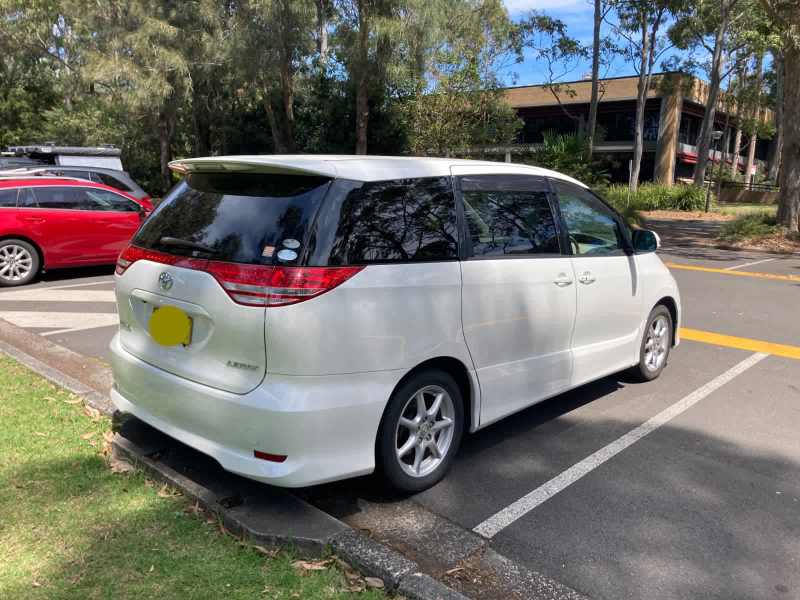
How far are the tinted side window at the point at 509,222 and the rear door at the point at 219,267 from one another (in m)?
1.04

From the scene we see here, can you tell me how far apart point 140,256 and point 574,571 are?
9.11 ft

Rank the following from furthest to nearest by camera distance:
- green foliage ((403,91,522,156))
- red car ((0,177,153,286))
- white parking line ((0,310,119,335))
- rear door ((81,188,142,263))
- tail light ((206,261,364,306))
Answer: green foliage ((403,91,522,156)) < rear door ((81,188,142,263)) < red car ((0,177,153,286)) < white parking line ((0,310,119,335)) < tail light ((206,261,364,306))

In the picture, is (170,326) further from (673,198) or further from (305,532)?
(673,198)

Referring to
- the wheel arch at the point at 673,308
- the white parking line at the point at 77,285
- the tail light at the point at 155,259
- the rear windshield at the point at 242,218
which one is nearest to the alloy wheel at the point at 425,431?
the rear windshield at the point at 242,218

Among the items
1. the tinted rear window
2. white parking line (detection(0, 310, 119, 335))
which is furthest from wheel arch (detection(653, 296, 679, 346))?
the tinted rear window

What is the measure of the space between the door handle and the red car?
25.6ft

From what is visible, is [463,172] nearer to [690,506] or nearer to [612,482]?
[612,482]

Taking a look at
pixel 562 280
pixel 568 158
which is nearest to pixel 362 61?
pixel 568 158

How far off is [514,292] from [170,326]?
1.95 m

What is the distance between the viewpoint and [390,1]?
19203 millimetres

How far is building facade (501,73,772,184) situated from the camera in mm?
42938

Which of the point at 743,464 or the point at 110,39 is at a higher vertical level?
the point at 110,39

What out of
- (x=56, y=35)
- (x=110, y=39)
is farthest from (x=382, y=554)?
(x=56, y=35)

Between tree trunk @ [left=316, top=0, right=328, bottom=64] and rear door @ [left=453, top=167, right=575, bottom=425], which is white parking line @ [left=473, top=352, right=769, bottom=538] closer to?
rear door @ [left=453, top=167, right=575, bottom=425]
